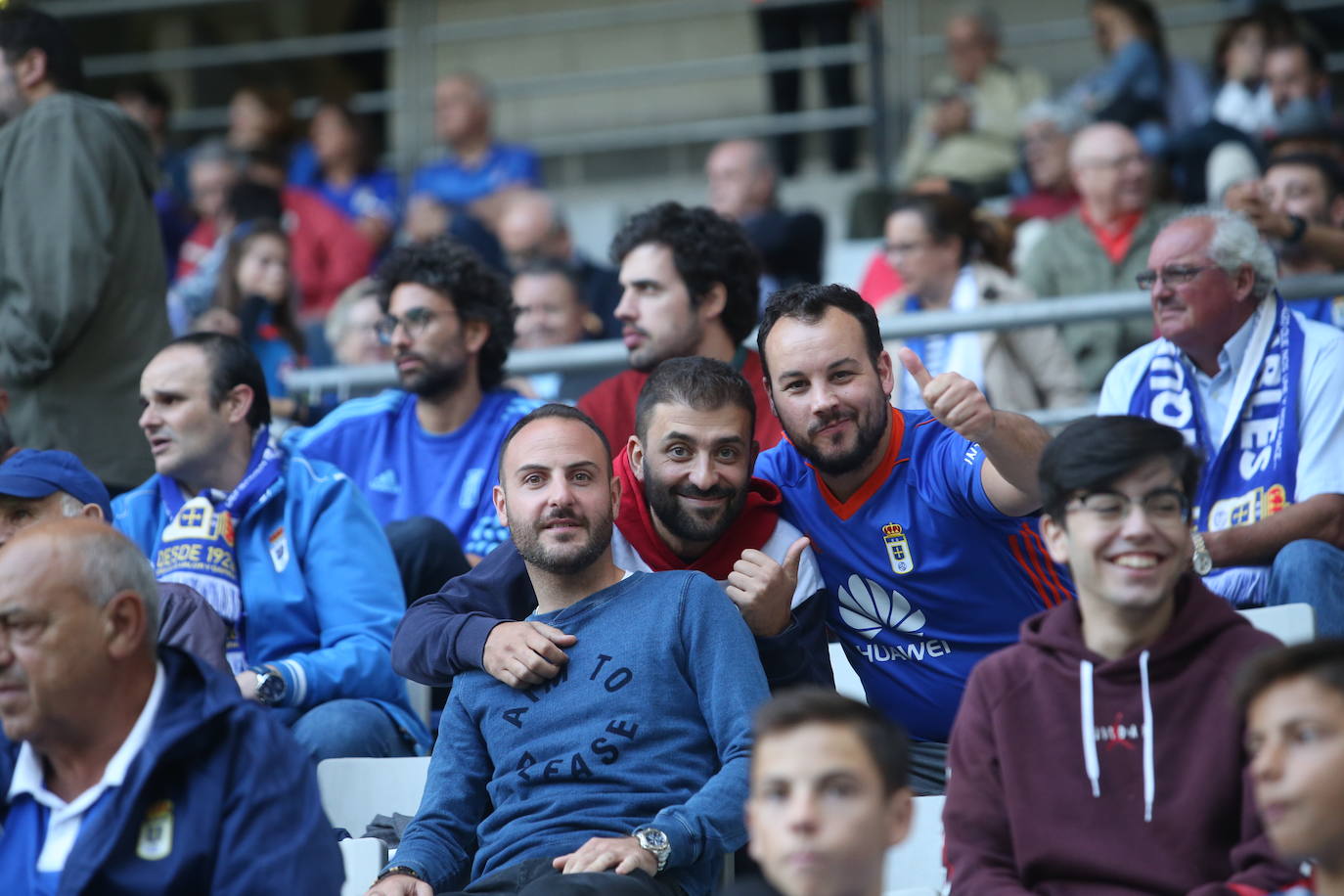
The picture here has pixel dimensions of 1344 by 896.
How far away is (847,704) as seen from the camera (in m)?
2.34

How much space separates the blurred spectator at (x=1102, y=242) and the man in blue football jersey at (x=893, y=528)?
293 cm

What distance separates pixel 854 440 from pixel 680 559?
45 centimetres

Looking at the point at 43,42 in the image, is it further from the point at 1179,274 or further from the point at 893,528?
the point at 1179,274

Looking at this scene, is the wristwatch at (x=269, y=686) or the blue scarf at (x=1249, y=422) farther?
the blue scarf at (x=1249, y=422)

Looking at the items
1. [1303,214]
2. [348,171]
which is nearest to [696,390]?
[1303,214]

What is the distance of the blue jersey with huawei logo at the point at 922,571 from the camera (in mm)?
3453

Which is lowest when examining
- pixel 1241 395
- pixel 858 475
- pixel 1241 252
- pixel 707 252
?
pixel 858 475

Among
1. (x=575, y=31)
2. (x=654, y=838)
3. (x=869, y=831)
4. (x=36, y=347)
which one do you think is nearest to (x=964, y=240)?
(x=36, y=347)

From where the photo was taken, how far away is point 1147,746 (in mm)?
2598

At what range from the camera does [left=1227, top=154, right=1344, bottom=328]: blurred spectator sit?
4918mm

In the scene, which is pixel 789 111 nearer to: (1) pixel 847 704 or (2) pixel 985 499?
(2) pixel 985 499

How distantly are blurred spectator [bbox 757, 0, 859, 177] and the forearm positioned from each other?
5272 millimetres

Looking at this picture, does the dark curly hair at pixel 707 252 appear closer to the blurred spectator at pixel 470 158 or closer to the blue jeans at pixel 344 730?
the blue jeans at pixel 344 730

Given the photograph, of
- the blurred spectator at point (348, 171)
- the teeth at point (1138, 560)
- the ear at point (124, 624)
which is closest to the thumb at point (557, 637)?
the ear at point (124, 624)
